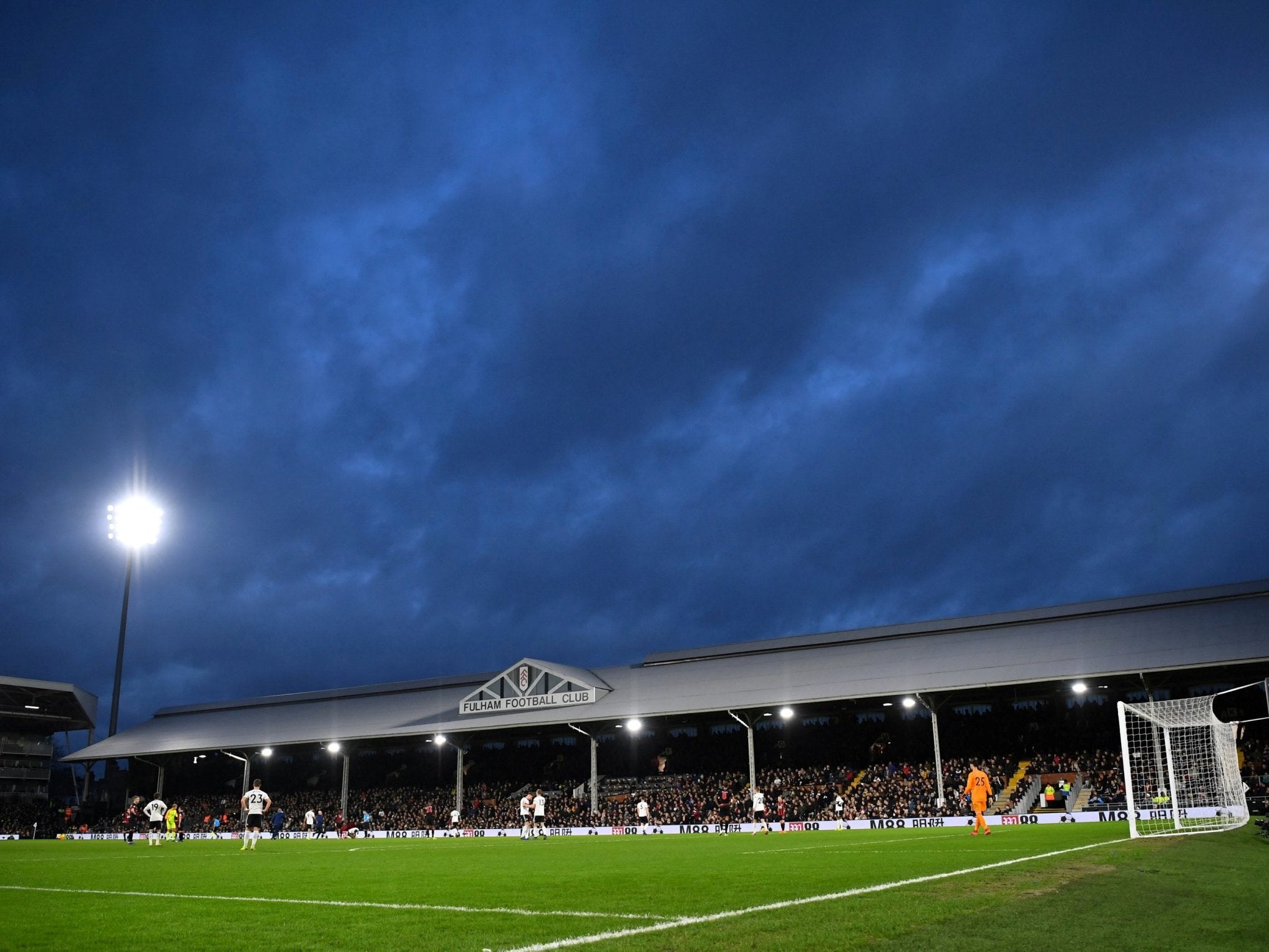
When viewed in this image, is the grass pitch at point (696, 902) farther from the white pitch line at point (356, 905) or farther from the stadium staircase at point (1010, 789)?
the stadium staircase at point (1010, 789)

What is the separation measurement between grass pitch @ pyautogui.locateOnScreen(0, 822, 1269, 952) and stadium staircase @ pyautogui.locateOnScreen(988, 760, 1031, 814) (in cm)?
2050

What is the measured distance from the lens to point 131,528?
185 ft

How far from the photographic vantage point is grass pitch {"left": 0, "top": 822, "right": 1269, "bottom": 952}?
7.14m

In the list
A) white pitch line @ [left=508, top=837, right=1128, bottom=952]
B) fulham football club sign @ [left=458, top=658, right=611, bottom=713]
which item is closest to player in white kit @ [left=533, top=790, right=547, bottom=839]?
fulham football club sign @ [left=458, top=658, right=611, bottom=713]

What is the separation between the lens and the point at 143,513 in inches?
2242

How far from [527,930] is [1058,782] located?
36362 millimetres

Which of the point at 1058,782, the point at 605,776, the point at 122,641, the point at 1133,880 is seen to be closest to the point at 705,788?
the point at 605,776

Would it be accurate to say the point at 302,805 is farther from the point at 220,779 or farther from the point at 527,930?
the point at 527,930

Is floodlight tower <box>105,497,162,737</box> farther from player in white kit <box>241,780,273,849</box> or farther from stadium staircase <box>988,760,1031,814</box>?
stadium staircase <box>988,760,1031,814</box>

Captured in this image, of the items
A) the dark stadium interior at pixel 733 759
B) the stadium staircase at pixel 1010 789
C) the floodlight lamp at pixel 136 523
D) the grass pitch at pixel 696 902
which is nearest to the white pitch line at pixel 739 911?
the grass pitch at pixel 696 902

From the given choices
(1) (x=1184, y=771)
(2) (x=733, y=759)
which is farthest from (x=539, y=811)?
(1) (x=1184, y=771)

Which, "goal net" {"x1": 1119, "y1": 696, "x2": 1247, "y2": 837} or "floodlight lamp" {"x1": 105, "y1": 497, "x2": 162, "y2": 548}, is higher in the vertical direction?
"floodlight lamp" {"x1": 105, "y1": 497, "x2": 162, "y2": 548}

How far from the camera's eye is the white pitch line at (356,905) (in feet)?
29.2

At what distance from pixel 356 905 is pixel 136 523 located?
2077 inches
